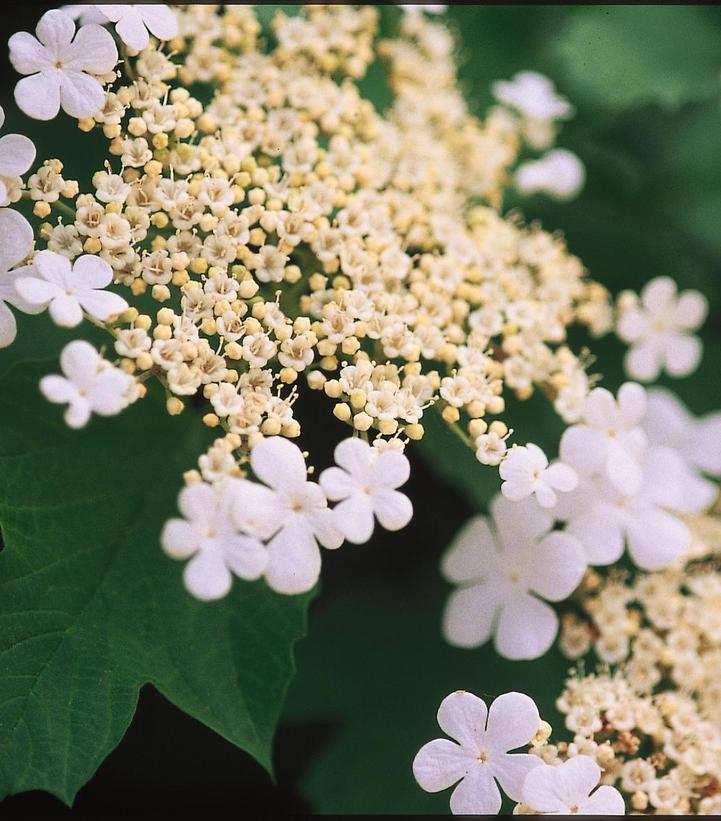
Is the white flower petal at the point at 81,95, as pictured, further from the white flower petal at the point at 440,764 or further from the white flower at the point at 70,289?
the white flower petal at the point at 440,764

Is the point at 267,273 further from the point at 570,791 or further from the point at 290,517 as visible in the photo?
the point at 570,791

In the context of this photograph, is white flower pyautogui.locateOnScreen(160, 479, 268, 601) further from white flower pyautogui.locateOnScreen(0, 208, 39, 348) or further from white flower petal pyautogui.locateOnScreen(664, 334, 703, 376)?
white flower petal pyautogui.locateOnScreen(664, 334, 703, 376)

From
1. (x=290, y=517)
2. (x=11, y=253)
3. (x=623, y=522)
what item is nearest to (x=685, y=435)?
(x=623, y=522)

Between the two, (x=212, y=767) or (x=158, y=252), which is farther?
(x=212, y=767)

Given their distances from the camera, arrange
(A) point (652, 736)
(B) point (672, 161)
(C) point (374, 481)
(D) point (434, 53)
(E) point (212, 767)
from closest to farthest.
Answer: (C) point (374, 481) → (A) point (652, 736) → (E) point (212, 767) → (D) point (434, 53) → (B) point (672, 161)

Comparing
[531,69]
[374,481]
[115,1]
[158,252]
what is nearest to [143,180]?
[158,252]

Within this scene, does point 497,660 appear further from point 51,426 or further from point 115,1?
point 115,1
